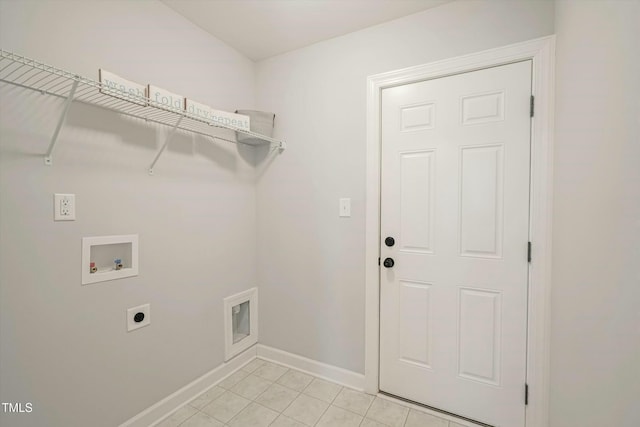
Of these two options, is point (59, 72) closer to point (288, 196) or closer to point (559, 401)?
point (288, 196)

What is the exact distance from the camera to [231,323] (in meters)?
2.05

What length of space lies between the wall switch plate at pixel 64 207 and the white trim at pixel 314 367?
1.65 metres

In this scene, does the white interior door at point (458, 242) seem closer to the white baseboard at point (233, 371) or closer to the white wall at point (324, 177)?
the white wall at point (324, 177)

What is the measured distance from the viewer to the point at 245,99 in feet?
7.14

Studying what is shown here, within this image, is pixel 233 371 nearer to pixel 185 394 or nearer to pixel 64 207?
pixel 185 394

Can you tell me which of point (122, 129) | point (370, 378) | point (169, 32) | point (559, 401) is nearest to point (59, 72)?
point (122, 129)

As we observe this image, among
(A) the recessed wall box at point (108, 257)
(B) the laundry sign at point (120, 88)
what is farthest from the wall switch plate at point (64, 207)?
(B) the laundry sign at point (120, 88)

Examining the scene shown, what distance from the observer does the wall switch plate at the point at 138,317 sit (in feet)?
4.75

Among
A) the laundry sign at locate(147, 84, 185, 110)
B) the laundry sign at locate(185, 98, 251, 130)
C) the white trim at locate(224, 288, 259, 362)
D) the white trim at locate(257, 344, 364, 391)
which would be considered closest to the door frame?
the white trim at locate(257, 344, 364, 391)

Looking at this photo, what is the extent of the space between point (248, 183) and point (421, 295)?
1.53m

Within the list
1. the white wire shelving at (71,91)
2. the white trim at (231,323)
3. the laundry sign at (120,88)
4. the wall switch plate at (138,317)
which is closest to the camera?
the white wire shelving at (71,91)

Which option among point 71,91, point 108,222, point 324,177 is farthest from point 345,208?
point 71,91

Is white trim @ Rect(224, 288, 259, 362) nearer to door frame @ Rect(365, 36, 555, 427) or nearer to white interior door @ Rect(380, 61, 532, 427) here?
white interior door @ Rect(380, 61, 532, 427)

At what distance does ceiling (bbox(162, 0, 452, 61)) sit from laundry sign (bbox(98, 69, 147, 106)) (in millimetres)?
704
